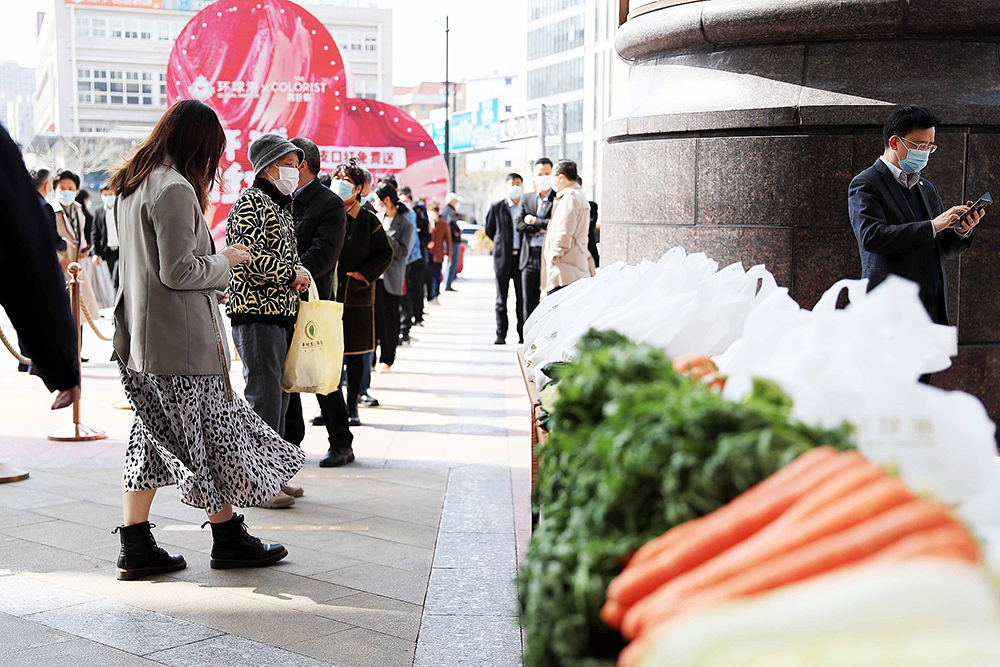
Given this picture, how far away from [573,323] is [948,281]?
3.36 metres

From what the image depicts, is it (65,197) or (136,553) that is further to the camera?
(65,197)

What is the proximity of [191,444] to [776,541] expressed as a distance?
11.8 feet

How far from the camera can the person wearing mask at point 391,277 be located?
424 inches

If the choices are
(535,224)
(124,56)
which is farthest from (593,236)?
(124,56)

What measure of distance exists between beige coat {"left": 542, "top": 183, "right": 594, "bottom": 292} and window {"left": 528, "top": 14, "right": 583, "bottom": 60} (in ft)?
286

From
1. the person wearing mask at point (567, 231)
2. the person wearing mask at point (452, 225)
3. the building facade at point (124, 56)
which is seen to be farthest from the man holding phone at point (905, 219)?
the building facade at point (124, 56)

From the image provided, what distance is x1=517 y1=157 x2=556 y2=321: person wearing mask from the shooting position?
12969 mm

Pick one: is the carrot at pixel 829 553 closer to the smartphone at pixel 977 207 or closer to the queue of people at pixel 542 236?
the smartphone at pixel 977 207

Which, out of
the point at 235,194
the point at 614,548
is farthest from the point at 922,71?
the point at 235,194

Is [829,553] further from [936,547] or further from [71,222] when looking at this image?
[71,222]

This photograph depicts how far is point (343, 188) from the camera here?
26.8 ft

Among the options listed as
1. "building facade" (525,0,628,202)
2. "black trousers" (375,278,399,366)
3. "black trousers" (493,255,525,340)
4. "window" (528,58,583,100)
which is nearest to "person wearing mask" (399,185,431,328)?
"black trousers" (493,255,525,340)

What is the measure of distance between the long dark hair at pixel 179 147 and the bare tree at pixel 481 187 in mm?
96270

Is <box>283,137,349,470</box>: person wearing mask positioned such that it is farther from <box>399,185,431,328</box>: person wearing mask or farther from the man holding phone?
<box>399,185,431,328</box>: person wearing mask
